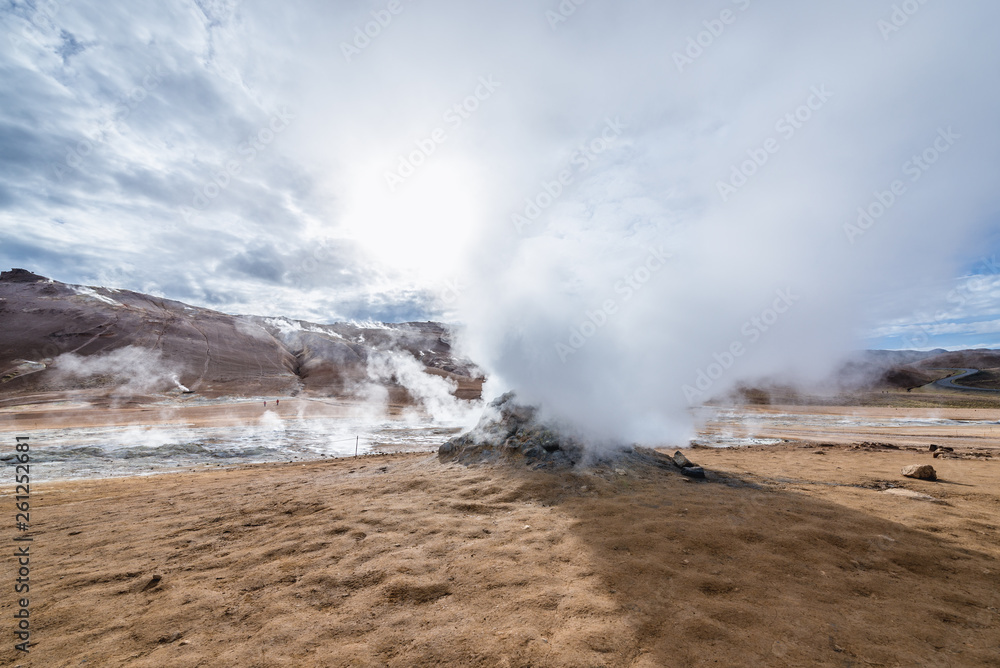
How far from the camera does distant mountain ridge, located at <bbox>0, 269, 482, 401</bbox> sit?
49344mm

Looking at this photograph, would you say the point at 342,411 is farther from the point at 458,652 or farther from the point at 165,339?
the point at 165,339

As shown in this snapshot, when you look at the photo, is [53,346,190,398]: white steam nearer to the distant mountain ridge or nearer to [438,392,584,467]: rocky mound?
the distant mountain ridge

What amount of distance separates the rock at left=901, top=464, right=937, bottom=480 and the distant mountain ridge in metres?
45.1

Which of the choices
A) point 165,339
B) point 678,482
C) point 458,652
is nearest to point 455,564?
point 458,652

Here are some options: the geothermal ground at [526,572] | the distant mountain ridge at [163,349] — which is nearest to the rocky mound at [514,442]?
the geothermal ground at [526,572]

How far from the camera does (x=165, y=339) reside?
6000cm

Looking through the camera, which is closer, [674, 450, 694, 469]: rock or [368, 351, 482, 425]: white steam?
[674, 450, 694, 469]: rock

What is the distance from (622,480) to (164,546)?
7.98 m

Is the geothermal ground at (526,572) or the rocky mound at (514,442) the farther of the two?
the rocky mound at (514,442)

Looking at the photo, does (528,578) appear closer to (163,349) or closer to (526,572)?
(526,572)

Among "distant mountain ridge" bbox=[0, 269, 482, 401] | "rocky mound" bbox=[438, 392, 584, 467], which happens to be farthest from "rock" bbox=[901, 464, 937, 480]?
"distant mountain ridge" bbox=[0, 269, 482, 401]

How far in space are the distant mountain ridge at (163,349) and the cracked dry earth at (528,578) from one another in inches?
1793

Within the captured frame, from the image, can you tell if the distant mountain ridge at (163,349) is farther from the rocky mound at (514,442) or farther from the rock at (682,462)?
the rock at (682,462)

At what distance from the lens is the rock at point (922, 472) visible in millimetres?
8703
